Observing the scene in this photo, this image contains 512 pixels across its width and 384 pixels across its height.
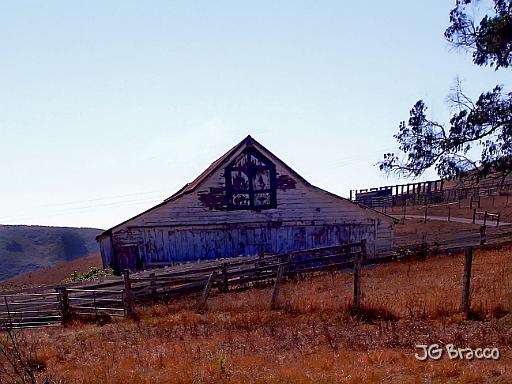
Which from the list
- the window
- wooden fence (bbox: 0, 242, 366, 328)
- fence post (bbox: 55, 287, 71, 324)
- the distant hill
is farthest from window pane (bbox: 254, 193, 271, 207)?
the distant hill

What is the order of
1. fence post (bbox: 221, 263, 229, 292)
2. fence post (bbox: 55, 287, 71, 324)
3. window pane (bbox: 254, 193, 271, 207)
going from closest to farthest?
fence post (bbox: 55, 287, 71, 324) < fence post (bbox: 221, 263, 229, 292) < window pane (bbox: 254, 193, 271, 207)

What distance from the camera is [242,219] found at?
26578 millimetres

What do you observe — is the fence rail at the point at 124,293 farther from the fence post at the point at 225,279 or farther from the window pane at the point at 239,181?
the window pane at the point at 239,181

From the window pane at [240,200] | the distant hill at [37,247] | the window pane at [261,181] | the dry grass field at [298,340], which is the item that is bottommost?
the distant hill at [37,247]

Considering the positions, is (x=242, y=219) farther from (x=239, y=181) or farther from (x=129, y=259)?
(x=129, y=259)

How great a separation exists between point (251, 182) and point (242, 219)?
78.3 inches

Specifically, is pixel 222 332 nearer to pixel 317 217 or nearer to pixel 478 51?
pixel 478 51

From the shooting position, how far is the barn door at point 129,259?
992 inches

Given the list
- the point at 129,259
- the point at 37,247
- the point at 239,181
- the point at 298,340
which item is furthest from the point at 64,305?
the point at 37,247

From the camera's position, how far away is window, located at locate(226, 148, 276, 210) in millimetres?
26375

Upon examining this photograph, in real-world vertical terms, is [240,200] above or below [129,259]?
above

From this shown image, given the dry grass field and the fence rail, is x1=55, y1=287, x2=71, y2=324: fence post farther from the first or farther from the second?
the dry grass field

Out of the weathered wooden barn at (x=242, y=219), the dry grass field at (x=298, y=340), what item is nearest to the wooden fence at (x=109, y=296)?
the dry grass field at (x=298, y=340)

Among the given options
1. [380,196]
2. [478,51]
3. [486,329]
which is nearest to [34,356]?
[486,329]
